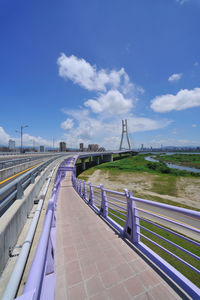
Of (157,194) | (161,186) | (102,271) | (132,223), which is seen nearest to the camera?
(102,271)

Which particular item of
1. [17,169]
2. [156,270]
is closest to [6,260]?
[156,270]

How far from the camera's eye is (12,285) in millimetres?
1371

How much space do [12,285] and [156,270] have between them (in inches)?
102

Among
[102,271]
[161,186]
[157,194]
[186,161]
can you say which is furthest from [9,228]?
[186,161]

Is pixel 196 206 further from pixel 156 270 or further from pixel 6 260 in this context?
pixel 6 260

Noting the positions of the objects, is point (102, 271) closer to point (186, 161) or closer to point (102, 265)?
point (102, 265)

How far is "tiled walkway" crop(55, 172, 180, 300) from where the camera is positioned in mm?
2158

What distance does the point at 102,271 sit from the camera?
2.59 meters

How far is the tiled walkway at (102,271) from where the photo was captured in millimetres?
2158

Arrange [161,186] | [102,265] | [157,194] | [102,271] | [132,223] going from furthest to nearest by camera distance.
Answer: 1. [161,186]
2. [157,194]
3. [132,223]
4. [102,265]
5. [102,271]

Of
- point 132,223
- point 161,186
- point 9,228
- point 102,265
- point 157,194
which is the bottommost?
point 161,186

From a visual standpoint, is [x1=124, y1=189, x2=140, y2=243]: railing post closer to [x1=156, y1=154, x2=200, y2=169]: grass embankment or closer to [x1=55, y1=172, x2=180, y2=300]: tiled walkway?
[x1=55, y1=172, x2=180, y2=300]: tiled walkway

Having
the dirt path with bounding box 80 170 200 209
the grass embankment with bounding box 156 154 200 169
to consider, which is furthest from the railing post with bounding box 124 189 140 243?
the grass embankment with bounding box 156 154 200 169

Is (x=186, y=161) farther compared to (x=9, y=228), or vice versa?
(x=186, y=161)
